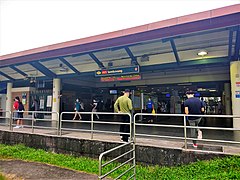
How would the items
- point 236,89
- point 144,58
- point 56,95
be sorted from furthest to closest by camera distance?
point 56,95 < point 144,58 < point 236,89

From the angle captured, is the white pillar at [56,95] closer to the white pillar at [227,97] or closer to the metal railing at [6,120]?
the metal railing at [6,120]

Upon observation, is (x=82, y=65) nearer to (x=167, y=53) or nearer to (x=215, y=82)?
(x=167, y=53)

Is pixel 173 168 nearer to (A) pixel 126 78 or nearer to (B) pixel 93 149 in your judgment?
(B) pixel 93 149

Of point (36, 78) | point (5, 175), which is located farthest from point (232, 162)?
point (36, 78)

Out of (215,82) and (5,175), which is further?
(215,82)

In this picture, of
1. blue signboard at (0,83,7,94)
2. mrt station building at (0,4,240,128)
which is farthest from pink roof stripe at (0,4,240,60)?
blue signboard at (0,83,7,94)

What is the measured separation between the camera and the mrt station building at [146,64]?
558cm

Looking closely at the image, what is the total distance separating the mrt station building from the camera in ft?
18.3

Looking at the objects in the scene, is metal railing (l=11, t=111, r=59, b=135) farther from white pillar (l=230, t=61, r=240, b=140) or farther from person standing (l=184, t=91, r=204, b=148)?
white pillar (l=230, t=61, r=240, b=140)

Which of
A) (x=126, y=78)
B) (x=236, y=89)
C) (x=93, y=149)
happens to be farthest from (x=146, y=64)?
(x=93, y=149)

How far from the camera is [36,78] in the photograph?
39.5 ft

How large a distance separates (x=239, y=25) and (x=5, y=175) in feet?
21.7

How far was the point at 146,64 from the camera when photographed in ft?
27.6

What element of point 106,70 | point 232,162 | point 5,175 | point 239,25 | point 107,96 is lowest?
point 5,175
